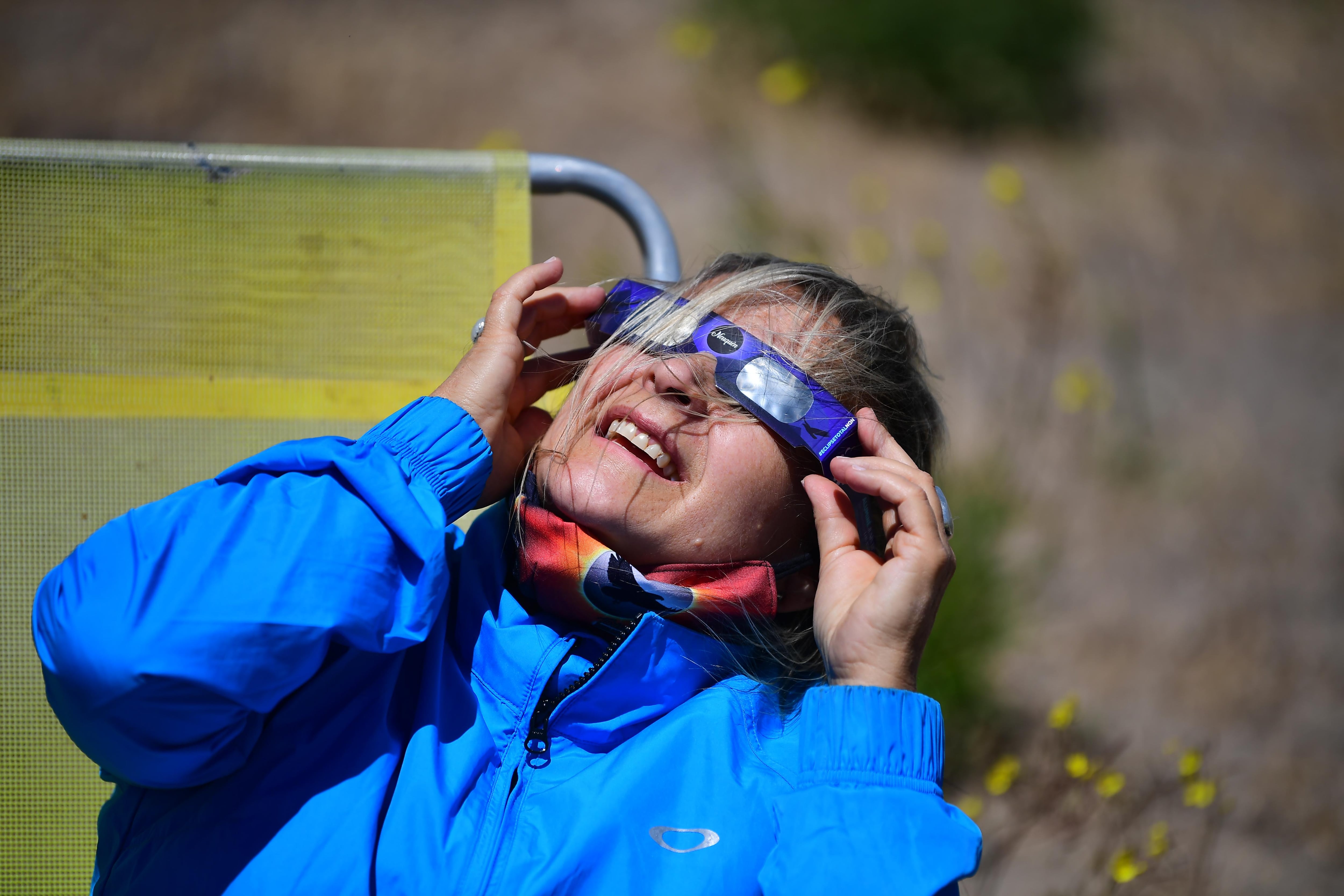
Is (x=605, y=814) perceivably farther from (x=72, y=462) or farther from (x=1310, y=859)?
(x=1310, y=859)

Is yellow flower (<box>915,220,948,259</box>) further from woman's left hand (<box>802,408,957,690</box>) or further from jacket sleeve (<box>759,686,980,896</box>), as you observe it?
jacket sleeve (<box>759,686,980,896</box>)

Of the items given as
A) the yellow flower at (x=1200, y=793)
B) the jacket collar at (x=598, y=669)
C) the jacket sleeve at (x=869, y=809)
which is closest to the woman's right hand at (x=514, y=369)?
the jacket collar at (x=598, y=669)

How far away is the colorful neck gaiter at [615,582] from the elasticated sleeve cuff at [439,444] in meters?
0.11

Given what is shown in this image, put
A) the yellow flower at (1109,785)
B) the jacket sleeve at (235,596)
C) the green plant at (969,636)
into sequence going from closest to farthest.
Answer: the jacket sleeve at (235,596) < the yellow flower at (1109,785) < the green plant at (969,636)

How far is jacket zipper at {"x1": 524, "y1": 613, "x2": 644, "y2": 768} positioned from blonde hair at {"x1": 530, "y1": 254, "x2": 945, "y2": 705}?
220 millimetres

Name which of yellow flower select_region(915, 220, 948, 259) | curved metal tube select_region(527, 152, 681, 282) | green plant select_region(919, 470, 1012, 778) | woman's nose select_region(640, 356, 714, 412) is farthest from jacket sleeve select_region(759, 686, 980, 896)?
yellow flower select_region(915, 220, 948, 259)

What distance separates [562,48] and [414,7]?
1194 millimetres

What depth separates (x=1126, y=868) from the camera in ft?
5.49

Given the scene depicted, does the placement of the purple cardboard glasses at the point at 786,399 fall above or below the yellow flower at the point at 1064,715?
above

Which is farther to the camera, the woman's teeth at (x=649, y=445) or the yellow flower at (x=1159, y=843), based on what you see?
the yellow flower at (x=1159, y=843)

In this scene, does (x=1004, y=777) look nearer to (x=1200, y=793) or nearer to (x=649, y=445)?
(x=1200, y=793)

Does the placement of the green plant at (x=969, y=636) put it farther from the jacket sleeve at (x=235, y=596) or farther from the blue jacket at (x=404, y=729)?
A: the jacket sleeve at (x=235, y=596)

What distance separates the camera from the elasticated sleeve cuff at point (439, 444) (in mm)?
1283

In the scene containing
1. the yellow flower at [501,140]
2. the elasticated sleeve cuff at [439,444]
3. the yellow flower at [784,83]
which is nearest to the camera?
the elasticated sleeve cuff at [439,444]
